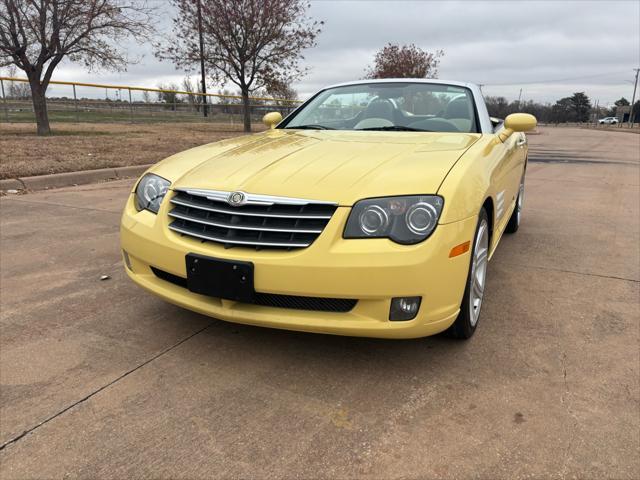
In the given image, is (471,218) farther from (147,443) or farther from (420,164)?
(147,443)

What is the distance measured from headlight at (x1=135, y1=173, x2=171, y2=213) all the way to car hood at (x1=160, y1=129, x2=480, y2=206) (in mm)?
53

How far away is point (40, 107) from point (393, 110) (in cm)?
1295

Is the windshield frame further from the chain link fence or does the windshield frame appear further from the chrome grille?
the chain link fence

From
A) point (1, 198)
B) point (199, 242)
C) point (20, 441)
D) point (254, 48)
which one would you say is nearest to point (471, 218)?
point (199, 242)

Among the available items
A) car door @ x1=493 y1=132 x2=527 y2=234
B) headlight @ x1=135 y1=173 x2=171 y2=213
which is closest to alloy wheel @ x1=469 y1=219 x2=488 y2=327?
car door @ x1=493 y1=132 x2=527 y2=234

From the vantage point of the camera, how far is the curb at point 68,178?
6.53 meters

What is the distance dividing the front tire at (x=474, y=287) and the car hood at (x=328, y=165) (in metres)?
0.41

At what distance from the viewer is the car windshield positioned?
10.9ft

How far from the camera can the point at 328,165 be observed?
2.39m

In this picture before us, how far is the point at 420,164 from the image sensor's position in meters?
2.31

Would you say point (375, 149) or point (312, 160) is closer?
point (312, 160)

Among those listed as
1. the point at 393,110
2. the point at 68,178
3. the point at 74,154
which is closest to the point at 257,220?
the point at 393,110

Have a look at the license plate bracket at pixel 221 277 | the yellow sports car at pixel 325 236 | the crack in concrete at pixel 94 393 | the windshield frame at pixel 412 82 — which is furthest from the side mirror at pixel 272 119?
the license plate bracket at pixel 221 277

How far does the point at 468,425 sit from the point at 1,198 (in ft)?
20.1
